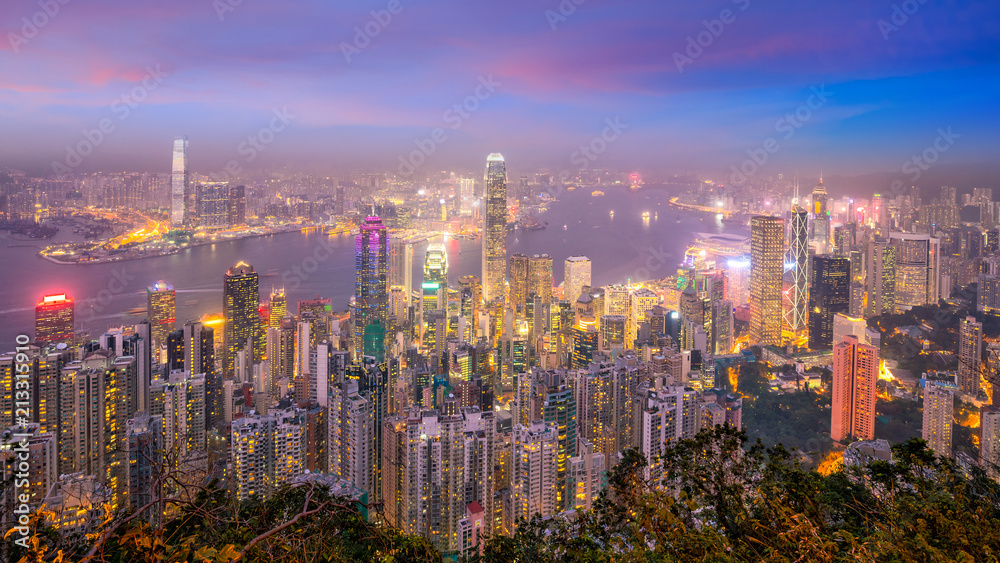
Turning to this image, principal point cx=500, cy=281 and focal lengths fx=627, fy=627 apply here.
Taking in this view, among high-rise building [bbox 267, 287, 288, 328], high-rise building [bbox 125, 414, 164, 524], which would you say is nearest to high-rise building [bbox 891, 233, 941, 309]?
high-rise building [bbox 267, 287, 288, 328]

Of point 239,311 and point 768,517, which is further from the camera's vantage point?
point 239,311

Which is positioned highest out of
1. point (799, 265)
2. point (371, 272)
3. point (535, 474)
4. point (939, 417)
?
point (799, 265)

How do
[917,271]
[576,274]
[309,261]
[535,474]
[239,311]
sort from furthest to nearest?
[576,274]
[309,261]
[917,271]
[239,311]
[535,474]

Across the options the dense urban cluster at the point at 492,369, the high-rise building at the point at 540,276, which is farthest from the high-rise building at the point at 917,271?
the high-rise building at the point at 540,276

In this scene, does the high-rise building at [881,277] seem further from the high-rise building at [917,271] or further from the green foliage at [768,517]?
the green foliage at [768,517]

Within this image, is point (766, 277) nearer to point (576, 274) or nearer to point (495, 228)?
point (576, 274)

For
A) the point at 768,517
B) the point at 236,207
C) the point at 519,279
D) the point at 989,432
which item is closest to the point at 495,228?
the point at 519,279

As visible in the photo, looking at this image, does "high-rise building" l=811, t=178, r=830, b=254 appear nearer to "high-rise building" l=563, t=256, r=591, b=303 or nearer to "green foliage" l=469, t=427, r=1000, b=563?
"high-rise building" l=563, t=256, r=591, b=303
